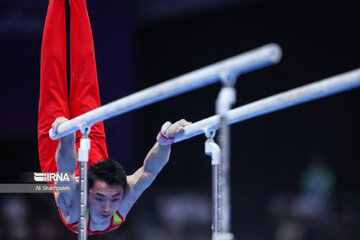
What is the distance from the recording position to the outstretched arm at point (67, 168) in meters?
3.47

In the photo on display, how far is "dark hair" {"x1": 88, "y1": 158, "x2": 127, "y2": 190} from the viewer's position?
12.5 feet

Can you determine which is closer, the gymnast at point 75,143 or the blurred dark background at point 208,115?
the gymnast at point 75,143

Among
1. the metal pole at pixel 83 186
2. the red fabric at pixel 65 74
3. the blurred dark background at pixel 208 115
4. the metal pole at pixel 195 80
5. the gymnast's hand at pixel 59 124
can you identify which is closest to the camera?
the metal pole at pixel 195 80

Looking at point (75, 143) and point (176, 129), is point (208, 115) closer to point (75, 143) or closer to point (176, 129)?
point (75, 143)

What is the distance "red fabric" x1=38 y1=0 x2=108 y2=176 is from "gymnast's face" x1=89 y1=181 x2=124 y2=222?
2.02 ft

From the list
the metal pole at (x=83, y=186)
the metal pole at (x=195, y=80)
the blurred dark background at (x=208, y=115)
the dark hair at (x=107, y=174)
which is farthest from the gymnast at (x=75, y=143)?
the blurred dark background at (x=208, y=115)

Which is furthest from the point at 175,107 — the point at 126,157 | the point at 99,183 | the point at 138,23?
the point at 99,183

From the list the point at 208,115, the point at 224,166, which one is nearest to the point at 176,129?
the point at 224,166

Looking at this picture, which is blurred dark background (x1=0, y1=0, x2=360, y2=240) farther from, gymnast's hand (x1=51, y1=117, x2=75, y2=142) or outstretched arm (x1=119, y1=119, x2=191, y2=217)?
gymnast's hand (x1=51, y1=117, x2=75, y2=142)

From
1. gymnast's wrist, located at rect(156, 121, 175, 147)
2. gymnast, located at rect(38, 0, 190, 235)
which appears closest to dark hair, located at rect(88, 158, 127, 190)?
gymnast, located at rect(38, 0, 190, 235)

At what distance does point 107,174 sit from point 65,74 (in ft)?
3.67

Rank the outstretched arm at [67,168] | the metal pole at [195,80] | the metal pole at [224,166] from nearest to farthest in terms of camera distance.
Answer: the metal pole at [195,80], the metal pole at [224,166], the outstretched arm at [67,168]

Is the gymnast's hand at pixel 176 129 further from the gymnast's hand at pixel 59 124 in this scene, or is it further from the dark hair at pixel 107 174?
the gymnast's hand at pixel 59 124

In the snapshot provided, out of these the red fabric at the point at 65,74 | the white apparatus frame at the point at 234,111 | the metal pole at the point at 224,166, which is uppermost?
the red fabric at the point at 65,74
